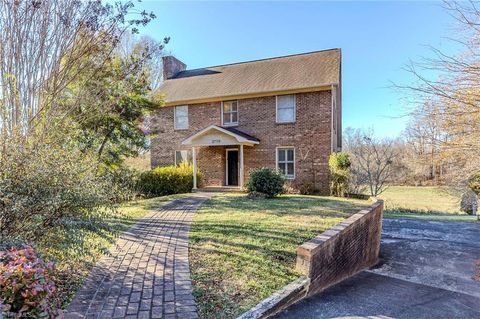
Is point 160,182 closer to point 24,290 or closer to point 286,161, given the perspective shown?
point 286,161

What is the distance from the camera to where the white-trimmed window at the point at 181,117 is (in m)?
17.8

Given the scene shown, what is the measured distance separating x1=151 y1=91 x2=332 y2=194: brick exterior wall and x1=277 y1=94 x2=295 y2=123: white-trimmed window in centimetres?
24

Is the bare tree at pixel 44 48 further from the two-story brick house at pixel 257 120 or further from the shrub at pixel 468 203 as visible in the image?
the shrub at pixel 468 203

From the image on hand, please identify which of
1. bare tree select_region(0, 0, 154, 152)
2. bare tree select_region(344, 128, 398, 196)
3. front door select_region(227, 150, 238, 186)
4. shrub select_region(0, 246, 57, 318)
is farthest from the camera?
bare tree select_region(344, 128, 398, 196)

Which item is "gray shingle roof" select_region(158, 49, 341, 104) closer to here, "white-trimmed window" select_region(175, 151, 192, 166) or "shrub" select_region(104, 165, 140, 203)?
"white-trimmed window" select_region(175, 151, 192, 166)

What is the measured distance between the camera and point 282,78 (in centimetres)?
1598

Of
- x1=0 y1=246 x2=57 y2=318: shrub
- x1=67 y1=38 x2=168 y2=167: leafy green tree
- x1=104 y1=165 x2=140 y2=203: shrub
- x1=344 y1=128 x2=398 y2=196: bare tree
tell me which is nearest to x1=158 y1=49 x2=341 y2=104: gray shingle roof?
x1=67 y1=38 x2=168 y2=167: leafy green tree

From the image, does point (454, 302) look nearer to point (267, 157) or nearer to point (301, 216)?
point (301, 216)

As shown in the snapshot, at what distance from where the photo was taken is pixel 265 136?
1566 cm

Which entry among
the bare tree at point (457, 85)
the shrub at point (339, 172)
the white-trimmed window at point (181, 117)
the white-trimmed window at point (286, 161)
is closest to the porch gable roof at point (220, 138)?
the white-trimmed window at point (286, 161)

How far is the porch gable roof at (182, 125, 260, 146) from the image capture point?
14742 mm

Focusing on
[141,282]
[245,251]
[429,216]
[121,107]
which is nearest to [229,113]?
[121,107]

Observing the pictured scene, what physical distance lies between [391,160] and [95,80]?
70.1ft

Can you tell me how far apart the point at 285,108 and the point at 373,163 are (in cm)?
1164
